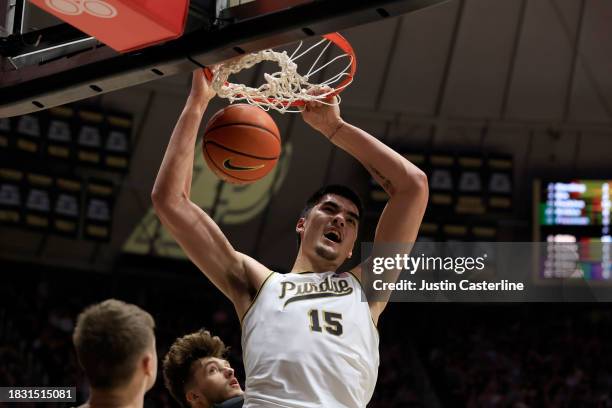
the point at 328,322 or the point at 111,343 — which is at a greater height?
the point at 328,322

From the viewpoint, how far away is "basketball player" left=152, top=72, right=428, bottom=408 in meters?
3.15

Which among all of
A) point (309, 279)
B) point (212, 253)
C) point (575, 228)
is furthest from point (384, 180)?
point (575, 228)

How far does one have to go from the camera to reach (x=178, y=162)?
3.46m

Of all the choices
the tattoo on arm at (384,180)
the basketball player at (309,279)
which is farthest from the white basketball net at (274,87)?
the tattoo on arm at (384,180)

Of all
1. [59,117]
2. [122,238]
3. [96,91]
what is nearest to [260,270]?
[96,91]

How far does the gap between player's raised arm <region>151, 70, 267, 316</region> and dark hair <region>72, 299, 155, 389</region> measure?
1079 millimetres

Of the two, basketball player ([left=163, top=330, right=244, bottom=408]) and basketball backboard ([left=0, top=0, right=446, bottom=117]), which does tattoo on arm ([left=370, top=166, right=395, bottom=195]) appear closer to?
basketball backboard ([left=0, top=0, right=446, bottom=117])

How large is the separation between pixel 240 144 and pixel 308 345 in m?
1.00

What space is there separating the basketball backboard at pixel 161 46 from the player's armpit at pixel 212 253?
21.2 inches

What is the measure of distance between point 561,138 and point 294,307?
1004cm

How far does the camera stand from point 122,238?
12734mm

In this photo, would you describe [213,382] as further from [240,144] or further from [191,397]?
[240,144]

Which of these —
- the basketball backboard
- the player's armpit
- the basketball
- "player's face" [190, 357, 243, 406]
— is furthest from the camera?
"player's face" [190, 357, 243, 406]

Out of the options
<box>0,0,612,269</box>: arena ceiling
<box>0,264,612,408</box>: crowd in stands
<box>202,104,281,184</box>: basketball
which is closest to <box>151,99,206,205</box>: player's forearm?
<box>202,104,281,184</box>: basketball
